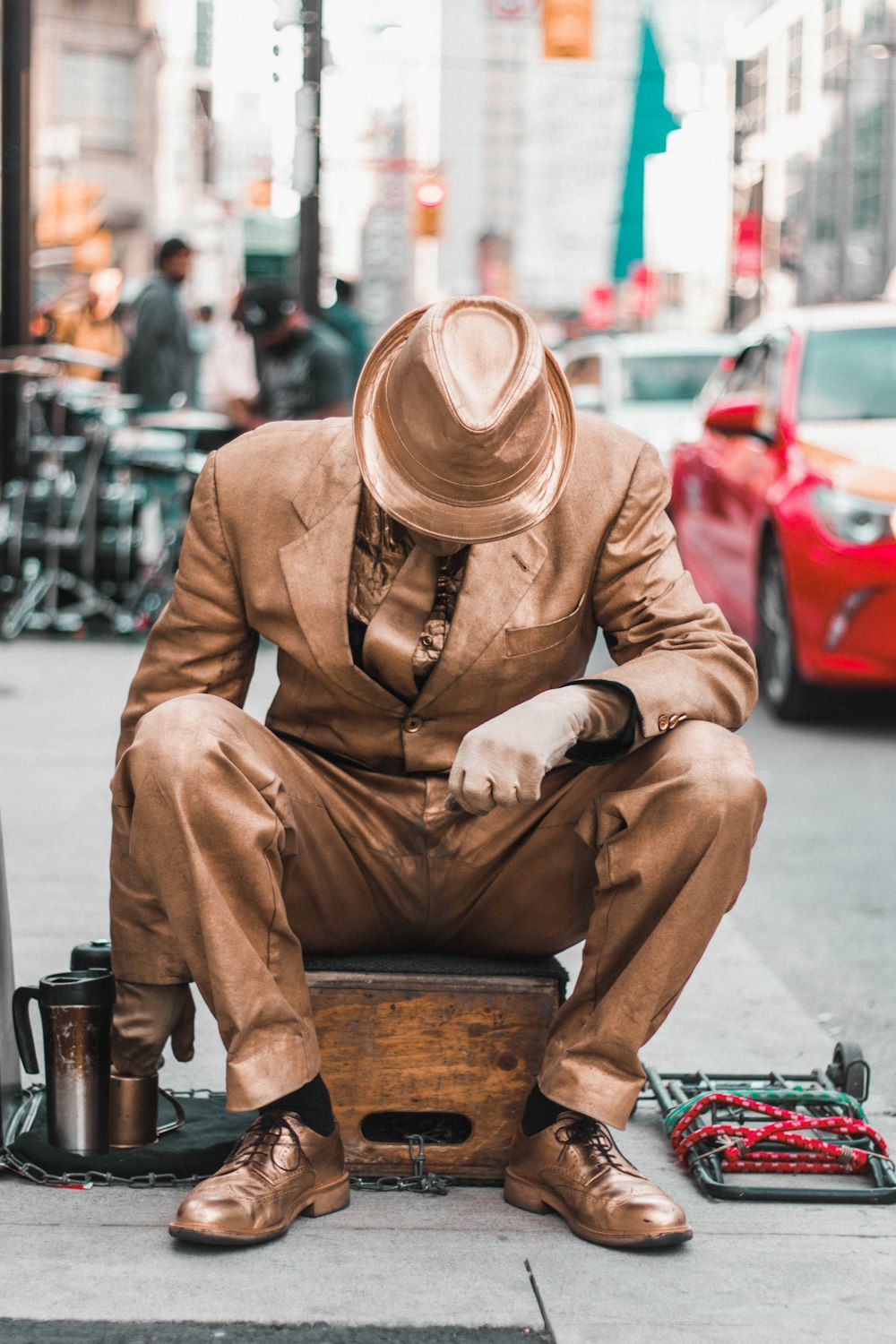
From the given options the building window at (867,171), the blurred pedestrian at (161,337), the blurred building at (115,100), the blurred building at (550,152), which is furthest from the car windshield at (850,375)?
the building window at (867,171)

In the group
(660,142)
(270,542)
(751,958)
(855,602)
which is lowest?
(751,958)

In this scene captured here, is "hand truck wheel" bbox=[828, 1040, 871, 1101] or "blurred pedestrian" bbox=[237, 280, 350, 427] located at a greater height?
"blurred pedestrian" bbox=[237, 280, 350, 427]

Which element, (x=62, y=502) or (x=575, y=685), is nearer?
(x=575, y=685)

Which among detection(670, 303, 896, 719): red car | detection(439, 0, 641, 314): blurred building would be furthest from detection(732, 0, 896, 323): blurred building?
detection(670, 303, 896, 719): red car

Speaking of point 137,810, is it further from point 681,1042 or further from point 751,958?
point 751,958

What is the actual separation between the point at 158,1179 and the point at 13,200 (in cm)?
885

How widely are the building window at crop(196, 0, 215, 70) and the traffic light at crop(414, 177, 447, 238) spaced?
1865 centimetres

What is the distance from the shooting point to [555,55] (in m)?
20.1

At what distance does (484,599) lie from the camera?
9.87 ft

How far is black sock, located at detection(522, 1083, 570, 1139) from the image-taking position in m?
2.91

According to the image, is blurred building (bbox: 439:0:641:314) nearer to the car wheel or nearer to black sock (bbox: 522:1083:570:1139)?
the car wheel

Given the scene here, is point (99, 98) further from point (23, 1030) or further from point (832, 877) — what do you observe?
point (23, 1030)

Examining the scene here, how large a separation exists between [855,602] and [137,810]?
193 inches

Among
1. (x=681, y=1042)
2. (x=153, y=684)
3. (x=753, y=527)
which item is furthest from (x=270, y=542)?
(x=753, y=527)
